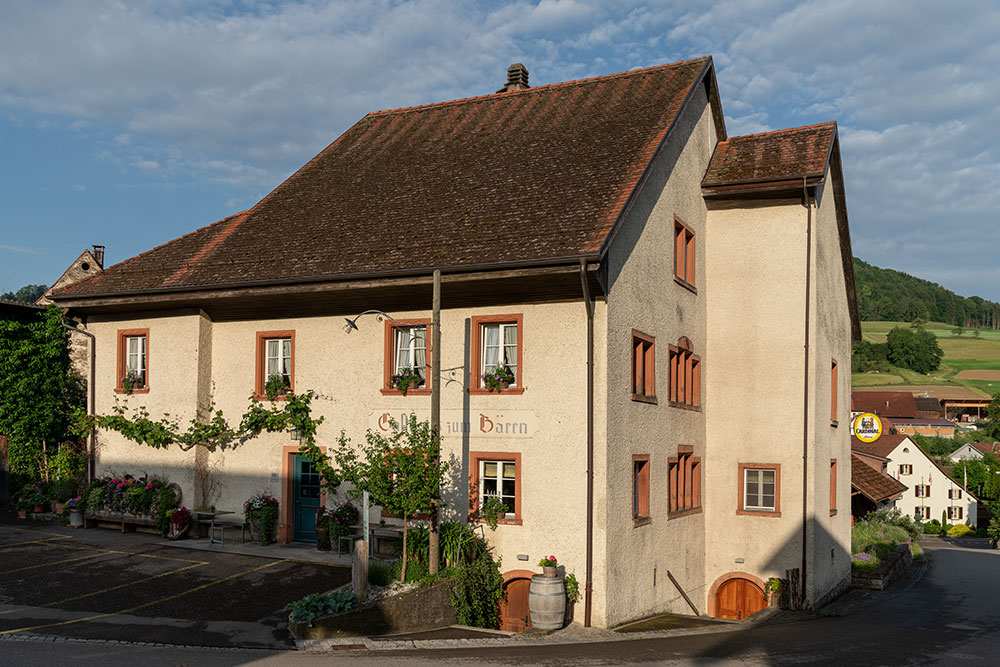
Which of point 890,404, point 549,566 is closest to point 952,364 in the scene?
point 890,404

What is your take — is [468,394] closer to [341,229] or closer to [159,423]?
[341,229]

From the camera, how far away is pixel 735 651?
14.8 meters

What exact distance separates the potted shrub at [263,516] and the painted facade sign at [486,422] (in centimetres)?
369

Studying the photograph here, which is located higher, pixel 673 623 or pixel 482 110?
pixel 482 110

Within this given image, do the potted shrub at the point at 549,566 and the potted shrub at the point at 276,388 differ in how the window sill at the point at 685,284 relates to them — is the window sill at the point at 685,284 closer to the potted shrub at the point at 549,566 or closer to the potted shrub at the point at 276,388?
the potted shrub at the point at 549,566

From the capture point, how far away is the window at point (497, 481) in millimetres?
17609

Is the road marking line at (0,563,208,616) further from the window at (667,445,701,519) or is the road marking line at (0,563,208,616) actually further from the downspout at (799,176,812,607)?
the downspout at (799,176,812,607)

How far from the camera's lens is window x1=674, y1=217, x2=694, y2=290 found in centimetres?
2111

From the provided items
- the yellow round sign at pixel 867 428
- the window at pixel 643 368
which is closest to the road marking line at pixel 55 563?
the window at pixel 643 368

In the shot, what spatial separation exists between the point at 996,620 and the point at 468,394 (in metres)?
15.4

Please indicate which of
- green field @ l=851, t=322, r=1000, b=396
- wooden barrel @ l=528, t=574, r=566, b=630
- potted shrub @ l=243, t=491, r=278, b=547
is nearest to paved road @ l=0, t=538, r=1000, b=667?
wooden barrel @ l=528, t=574, r=566, b=630

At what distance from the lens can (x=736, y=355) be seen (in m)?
23.0

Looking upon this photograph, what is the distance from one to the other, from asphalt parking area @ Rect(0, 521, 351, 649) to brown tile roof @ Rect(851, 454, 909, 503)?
76.8 feet

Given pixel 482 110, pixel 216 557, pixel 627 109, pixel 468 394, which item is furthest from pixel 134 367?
pixel 627 109
